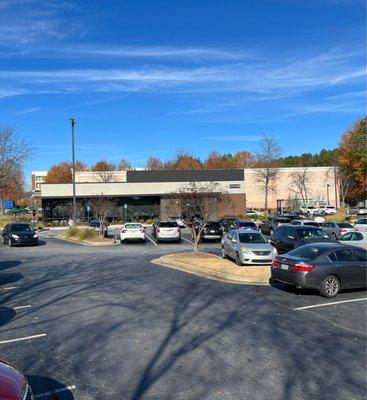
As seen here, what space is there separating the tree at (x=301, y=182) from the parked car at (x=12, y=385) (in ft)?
288

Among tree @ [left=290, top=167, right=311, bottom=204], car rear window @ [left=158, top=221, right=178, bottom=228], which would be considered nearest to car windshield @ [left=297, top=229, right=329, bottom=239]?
car rear window @ [left=158, top=221, right=178, bottom=228]

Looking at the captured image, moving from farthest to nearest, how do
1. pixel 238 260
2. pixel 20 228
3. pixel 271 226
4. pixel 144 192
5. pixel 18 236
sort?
pixel 144 192, pixel 271 226, pixel 20 228, pixel 18 236, pixel 238 260

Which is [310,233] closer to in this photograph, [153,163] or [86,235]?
[86,235]

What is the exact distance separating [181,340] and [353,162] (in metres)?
84.4

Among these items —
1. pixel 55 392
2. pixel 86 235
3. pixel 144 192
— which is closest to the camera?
pixel 55 392

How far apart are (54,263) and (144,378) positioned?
14220 millimetres

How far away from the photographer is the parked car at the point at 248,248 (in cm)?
1767

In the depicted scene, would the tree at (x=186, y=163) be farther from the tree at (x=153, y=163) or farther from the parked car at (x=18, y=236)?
the parked car at (x=18, y=236)

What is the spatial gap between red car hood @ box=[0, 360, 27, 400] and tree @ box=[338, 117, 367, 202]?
7510 centimetres

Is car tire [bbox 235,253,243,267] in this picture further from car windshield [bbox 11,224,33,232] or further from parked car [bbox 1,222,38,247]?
car windshield [bbox 11,224,33,232]

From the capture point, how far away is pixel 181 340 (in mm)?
8430

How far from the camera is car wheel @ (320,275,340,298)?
13000 millimetres

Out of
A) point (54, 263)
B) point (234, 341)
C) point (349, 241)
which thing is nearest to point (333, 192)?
point (349, 241)

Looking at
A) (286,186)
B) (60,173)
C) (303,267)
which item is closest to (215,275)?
(303,267)
